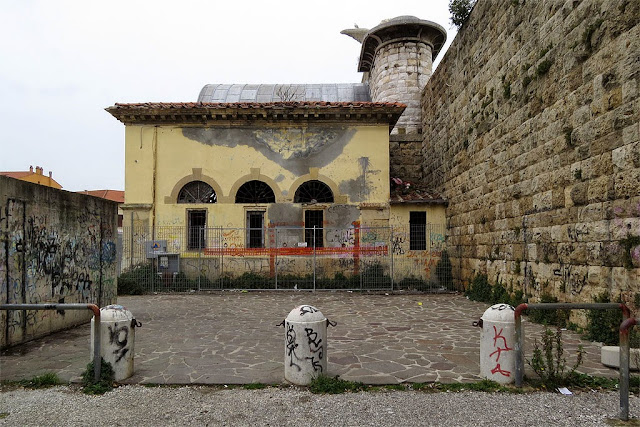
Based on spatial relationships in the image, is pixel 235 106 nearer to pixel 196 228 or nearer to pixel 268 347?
pixel 196 228

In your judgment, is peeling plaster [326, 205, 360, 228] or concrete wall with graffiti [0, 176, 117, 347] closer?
A: concrete wall with graffiti [0, 176, 117, 347]

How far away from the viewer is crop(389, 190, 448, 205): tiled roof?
1501 centimetres

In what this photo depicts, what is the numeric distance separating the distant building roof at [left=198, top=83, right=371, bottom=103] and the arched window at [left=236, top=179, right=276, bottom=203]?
7.99 m

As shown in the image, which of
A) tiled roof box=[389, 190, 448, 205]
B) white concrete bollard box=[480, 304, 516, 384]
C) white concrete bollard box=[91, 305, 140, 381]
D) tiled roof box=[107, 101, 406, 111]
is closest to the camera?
white concrete bollard box=[480, 304, 516, 384]

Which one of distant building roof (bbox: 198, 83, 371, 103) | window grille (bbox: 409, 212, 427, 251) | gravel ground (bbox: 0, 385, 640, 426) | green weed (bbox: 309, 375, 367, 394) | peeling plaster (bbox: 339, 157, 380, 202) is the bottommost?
gravel ground (bbox: 0, 385, 640, 426)

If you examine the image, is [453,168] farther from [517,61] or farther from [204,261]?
[204,261]

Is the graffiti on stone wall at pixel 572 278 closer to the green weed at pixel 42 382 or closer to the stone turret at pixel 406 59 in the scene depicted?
the green weed at pixel 42 382

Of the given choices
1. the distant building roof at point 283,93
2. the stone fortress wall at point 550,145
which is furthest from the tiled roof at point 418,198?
the distant building roof at point 283,93

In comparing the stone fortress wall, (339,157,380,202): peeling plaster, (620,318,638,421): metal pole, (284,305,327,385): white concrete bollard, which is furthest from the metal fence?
(620,318,638,421): metal pole

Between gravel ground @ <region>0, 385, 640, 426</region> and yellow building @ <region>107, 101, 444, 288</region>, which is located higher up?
yellow building @ <region>107, 101, 444, 288</region>

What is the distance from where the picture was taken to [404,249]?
50.4 ft

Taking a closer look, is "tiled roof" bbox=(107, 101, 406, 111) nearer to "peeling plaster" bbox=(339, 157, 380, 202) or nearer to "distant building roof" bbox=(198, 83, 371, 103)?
"peeling plaster" bbox=(339, 157, 380, 202)

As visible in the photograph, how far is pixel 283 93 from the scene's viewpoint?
23094 millimetres

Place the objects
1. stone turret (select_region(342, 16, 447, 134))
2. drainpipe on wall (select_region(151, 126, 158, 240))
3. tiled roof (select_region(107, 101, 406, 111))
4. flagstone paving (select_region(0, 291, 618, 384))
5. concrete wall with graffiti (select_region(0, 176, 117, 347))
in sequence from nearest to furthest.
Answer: flagstone paving (select_region(0, 291, 618, 384))
concrete wall with graffiti (select_region(0, 176, 117, 347))
tiled roof (select_region(107, 101, 406, 111))
drainpipe on wall (select_region(151, 126, 158, 240))
stone turret (select_region(342, 16, 447, 134))
